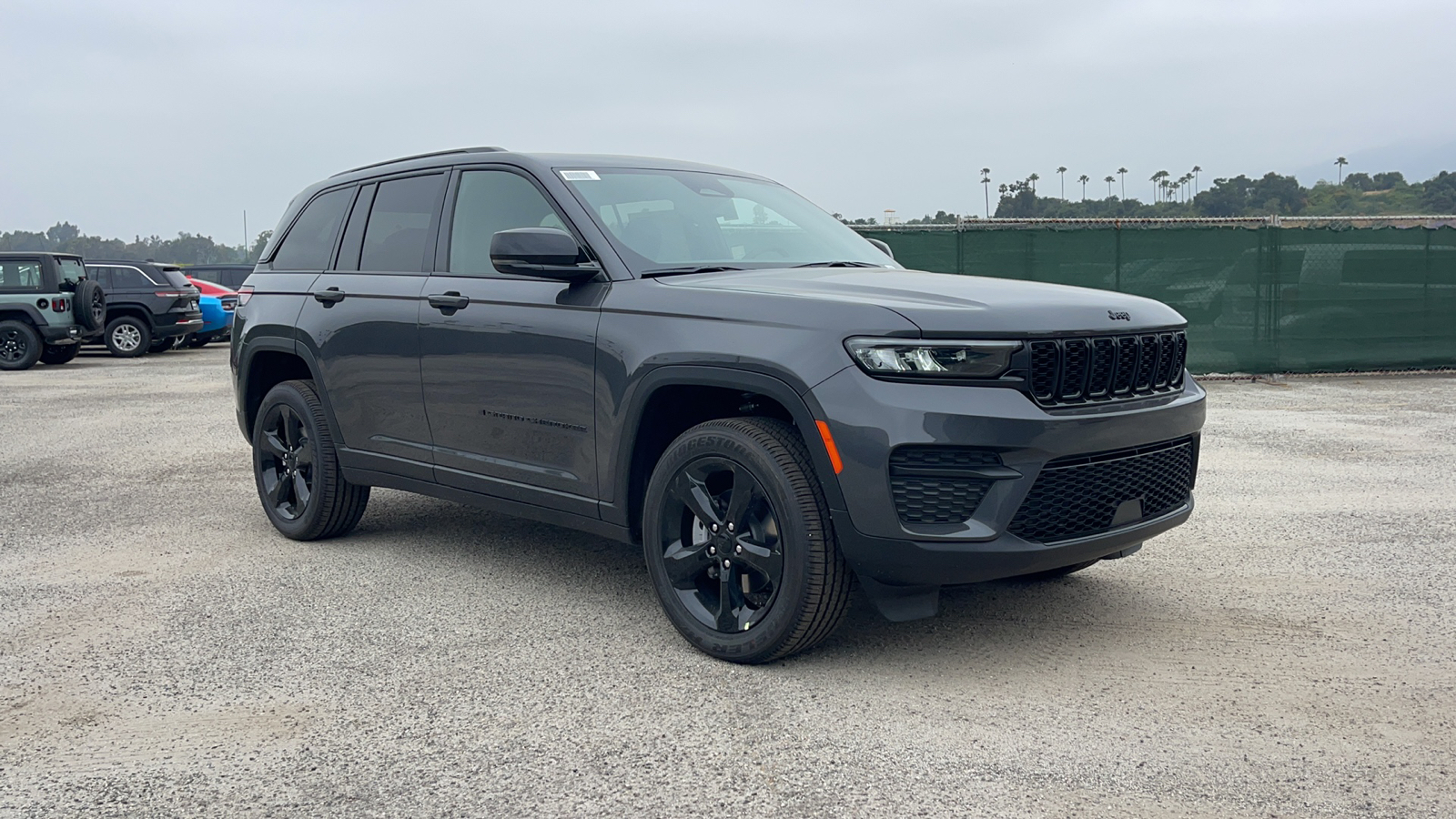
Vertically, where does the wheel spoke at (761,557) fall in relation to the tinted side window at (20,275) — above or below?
below

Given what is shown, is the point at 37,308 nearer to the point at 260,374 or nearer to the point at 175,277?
the point at 175,277

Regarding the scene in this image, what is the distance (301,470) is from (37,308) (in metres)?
15.5

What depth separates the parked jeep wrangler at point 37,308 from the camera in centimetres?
1862

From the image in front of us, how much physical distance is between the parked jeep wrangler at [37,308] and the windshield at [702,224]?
17.0m

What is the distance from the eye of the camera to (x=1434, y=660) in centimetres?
402

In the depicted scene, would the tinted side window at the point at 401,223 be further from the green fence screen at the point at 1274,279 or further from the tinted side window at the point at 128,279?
the tinted side window at the point at 128,279

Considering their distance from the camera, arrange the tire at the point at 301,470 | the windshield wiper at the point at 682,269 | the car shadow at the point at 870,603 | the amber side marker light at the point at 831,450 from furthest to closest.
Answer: the tire at the point at 301,470 → the windshield wiper at the point at 682,269 → the car shadow at the point at 870,603 → the amber side marker light at the point at 831,450

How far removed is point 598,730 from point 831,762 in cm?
70

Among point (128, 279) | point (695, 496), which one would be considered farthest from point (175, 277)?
point (695, 496)

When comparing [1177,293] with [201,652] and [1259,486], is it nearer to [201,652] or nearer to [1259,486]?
[1259,486]

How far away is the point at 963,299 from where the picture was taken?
3.79m

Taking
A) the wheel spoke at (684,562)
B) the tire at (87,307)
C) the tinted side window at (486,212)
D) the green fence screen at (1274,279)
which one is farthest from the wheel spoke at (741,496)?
the tire at (87,307)

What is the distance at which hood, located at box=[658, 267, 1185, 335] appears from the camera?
3.61 metres

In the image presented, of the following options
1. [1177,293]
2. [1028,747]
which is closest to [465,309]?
[1028,747]
